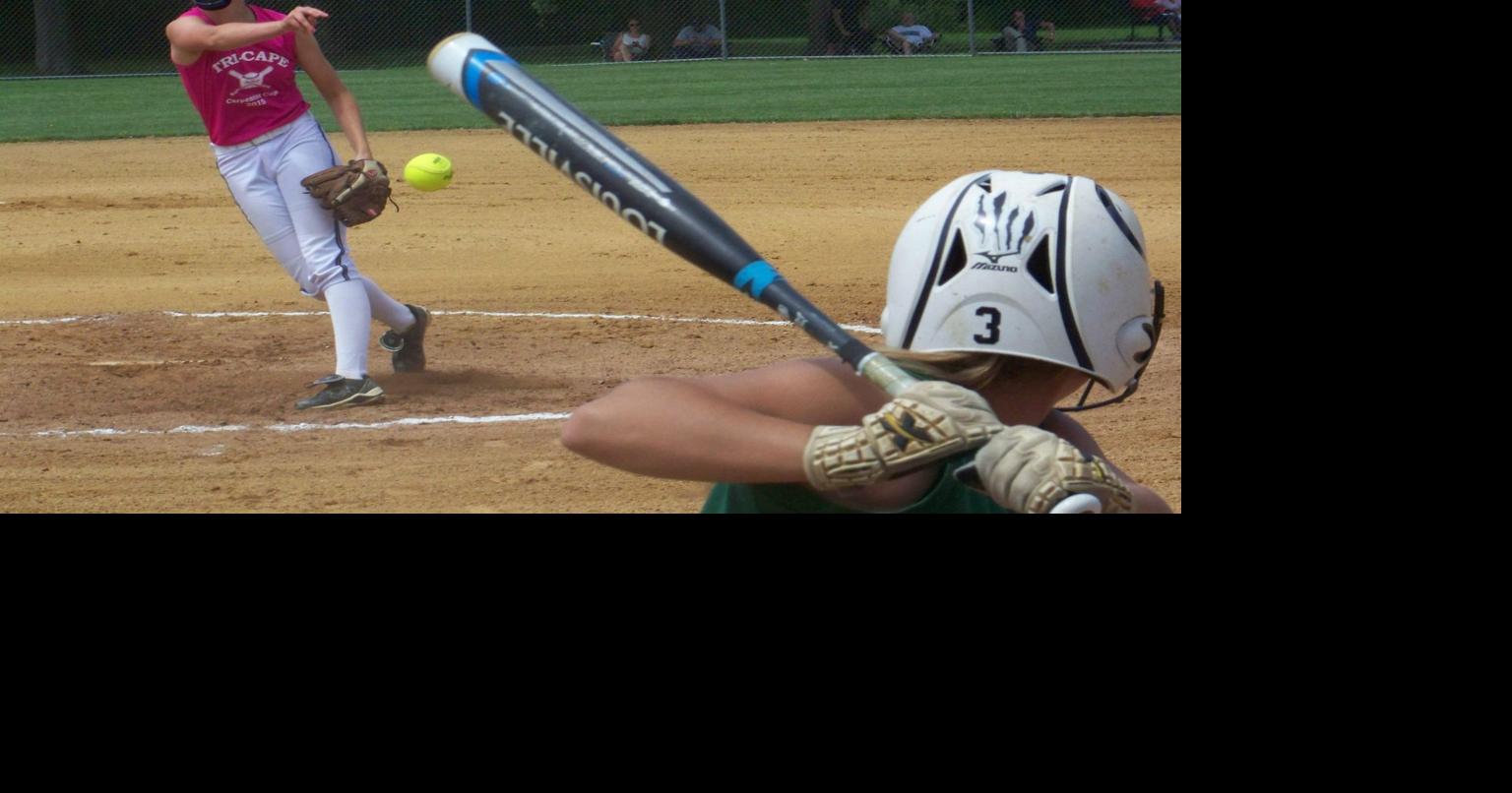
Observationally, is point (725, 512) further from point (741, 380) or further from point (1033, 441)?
point (1033, 441)

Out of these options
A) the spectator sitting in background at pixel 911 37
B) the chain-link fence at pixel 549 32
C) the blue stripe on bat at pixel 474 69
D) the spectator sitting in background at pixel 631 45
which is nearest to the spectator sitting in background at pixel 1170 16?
the chain-link fence at pixel 549 32

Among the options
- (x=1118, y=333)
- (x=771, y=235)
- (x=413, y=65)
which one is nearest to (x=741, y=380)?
(x=1118, y=333)

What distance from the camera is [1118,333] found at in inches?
80.4

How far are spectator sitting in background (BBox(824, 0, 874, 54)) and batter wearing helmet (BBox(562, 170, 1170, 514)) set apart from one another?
2276 cm

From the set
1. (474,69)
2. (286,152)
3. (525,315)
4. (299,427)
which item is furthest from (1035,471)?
(525,315)

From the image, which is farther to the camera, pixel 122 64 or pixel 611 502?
pixel 122 64

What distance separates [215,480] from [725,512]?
3741mm

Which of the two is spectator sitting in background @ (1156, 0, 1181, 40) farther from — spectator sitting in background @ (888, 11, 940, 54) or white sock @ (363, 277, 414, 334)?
white sock @ (363, 277, 414, 334)

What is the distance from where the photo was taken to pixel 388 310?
6758 mm

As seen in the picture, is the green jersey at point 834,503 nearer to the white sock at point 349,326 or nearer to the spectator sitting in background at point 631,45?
the white sock at point 349,326

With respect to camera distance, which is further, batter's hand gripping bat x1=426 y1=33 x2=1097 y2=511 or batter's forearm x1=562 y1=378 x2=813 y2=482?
batter's hand gripping bat x1=426 y1=33 x2=1097 y2=511

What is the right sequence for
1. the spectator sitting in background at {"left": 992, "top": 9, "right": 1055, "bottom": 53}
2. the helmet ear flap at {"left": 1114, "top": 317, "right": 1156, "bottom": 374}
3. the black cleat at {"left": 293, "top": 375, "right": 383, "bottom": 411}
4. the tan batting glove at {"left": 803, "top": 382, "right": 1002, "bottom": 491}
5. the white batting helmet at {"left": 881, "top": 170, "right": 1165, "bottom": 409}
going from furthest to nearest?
1. the spectator sitting in background at {"left": 992, "top": 9, "right": 1055, "bottom": 53}
2. the black cleat at {"left": 293, "top": 375, "right": 383, "bottom": 411}
3. the helmet ear flap at {"left": 1114, "top": 317, "right": 1156, "bottom": 374}
4. the white batting helmet at {"left": 881, "top": 170, "right": 1165, "bottom": 409}
5. the tan batting glove at {"left": 803, "top": 382, "right": 1002, "bottom": 491}

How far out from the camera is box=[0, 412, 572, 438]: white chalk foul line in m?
6.04

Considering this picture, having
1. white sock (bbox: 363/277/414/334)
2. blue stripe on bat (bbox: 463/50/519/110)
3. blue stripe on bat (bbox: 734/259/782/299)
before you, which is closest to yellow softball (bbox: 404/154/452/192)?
white sock (bbox: 363/277/414/334)
